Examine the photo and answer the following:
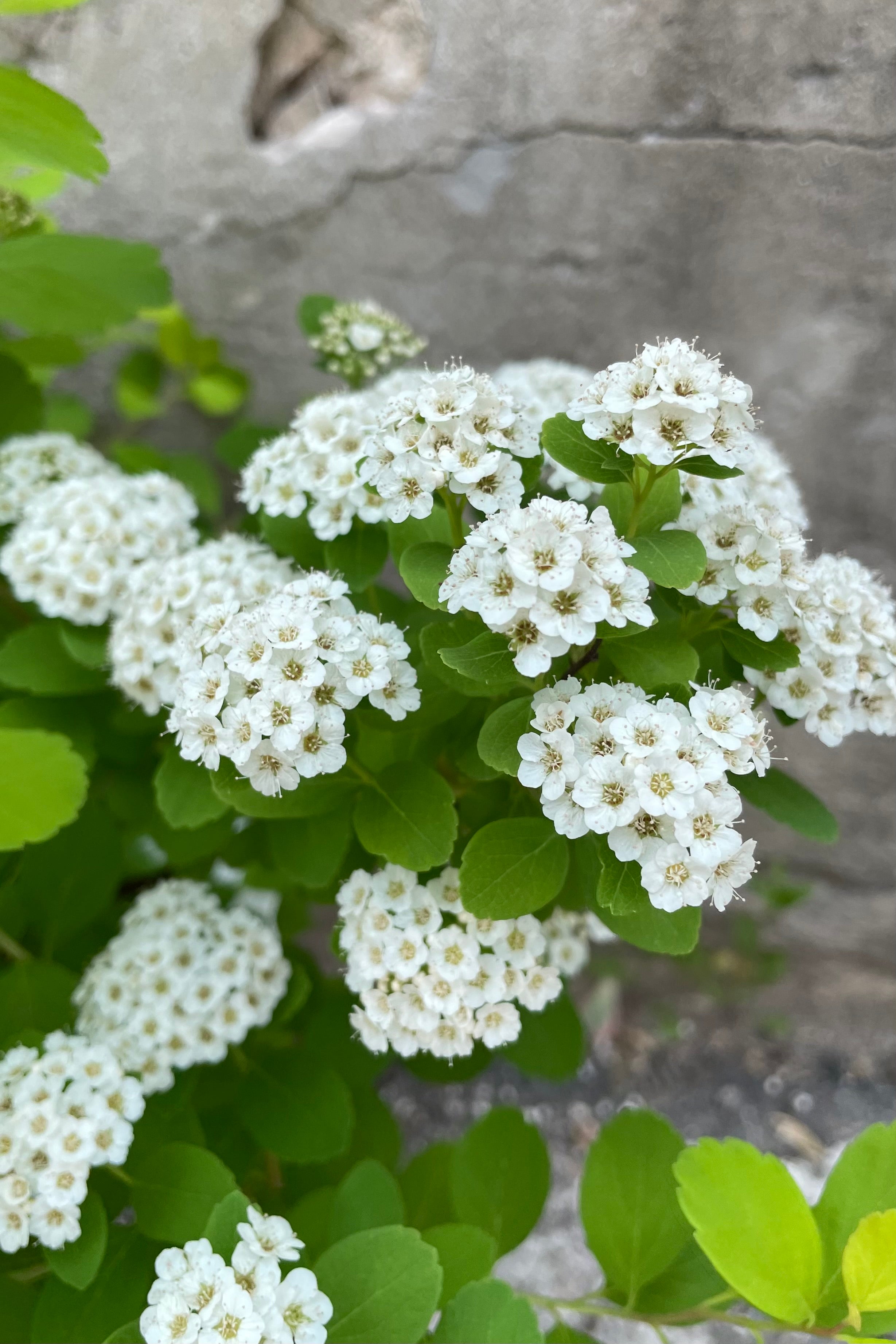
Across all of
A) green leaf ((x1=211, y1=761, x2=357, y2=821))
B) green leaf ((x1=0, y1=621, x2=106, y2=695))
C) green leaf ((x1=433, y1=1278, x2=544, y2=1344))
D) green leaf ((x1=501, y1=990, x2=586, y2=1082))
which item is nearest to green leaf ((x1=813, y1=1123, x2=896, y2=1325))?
green leaf ((x1=433, y1=1278, x2=544, y2=1344))

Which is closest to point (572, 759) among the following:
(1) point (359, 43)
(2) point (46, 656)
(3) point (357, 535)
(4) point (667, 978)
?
(3) point (357, 535)

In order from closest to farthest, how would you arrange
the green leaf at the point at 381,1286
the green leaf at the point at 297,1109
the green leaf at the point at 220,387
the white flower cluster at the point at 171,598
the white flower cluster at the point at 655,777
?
1. the white flower cluster at the point at 655,777
2. the green leaf at the point at 381,1286
3. the white flower cluster at the point at 171,598
4. the green leaf at the point at 297,1109
5. the green leaf at the point at 220,387

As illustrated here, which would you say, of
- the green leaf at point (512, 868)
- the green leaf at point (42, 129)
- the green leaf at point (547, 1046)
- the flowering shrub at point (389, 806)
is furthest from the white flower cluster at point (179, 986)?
the green leaf at point (42, 129)

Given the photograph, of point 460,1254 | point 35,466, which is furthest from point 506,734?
point 35,466

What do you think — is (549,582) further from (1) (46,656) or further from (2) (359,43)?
(2) (359,43)

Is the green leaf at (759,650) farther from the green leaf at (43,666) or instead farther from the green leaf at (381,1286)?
the green leaf at (43,666)

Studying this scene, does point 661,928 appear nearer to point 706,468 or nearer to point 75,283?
point 706,468

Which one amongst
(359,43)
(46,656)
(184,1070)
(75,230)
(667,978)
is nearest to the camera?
(184,1070)
